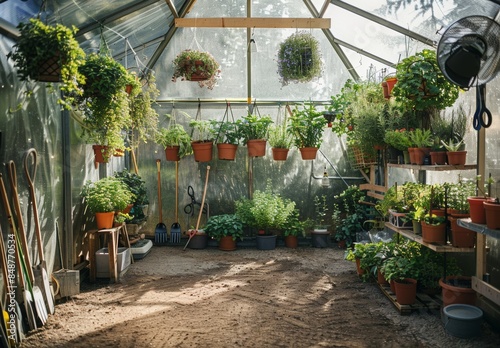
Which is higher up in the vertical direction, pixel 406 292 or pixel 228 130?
pixel 228 130

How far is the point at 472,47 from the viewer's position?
3.64 meters

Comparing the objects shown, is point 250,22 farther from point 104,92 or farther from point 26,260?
point 26,260

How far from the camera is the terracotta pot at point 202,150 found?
7688 millimetres

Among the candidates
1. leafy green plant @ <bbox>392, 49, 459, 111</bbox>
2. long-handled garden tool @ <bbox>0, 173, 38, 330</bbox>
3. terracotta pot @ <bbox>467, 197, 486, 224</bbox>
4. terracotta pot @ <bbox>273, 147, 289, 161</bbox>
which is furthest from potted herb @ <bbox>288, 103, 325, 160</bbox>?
long-handled garden tool @ <bbox>0, 173, 38, 330</bbox>

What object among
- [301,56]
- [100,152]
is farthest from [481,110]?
[100,152]

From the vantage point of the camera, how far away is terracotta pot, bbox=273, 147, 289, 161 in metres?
7.67

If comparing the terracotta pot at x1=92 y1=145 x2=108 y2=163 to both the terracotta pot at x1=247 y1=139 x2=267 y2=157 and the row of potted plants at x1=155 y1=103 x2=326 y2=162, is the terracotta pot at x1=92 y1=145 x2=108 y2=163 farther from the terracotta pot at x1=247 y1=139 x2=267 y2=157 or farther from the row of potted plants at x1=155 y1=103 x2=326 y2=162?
the terracotta pot at x1=247 y1=139 x2=267 y2=157

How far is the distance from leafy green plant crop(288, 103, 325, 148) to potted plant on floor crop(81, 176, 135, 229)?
284 cm

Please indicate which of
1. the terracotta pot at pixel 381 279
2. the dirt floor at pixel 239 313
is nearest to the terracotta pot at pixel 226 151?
the dirt floor at pixel 239 313

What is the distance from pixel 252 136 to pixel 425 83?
11.7 feet

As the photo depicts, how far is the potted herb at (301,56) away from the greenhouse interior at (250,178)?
22 mm

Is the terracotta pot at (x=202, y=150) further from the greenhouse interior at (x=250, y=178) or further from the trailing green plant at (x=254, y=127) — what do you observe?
the trailing green plant at (x=254, y=127)

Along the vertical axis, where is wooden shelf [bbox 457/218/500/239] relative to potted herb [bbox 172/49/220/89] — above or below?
below

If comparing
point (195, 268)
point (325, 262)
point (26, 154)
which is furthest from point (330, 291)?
point (26, 154)
